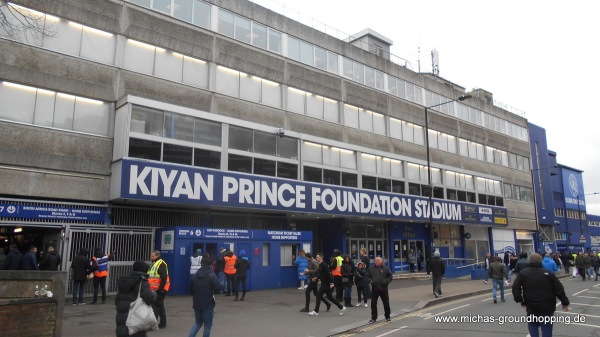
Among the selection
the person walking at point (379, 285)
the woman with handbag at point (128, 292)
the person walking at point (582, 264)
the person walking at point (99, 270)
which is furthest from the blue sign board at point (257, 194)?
the woman with handbag at point (128, 292)

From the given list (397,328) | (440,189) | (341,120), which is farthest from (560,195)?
(397,328)

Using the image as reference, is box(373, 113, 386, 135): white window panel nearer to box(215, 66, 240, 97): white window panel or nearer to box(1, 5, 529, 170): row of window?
box(1, 5, 529, 170): row of window

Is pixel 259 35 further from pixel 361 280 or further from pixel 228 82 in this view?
pixel 361 280

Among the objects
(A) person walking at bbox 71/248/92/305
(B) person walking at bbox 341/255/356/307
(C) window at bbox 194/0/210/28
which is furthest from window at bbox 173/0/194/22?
(B) person walking at bbox 341/255/356/307

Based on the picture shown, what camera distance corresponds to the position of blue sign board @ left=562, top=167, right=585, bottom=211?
56.1 metres

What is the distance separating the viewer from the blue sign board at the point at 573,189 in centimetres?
5610

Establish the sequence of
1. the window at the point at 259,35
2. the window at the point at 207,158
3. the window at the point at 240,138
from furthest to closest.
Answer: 1. the window at the point at 259,35
2. the window at the point at 240,138
3. the window at the point at 207,158

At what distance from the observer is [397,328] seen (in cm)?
1082

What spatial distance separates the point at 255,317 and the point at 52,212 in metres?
9.48

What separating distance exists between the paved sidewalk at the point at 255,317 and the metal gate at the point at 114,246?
2199mm

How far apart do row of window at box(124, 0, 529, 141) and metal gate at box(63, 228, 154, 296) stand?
33.9 ft

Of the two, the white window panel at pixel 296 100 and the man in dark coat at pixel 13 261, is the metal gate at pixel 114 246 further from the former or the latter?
the white window panel at pixel 296 100

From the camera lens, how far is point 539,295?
707 centimetres

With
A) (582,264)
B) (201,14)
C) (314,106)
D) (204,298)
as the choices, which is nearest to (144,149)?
(201,14)
